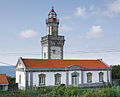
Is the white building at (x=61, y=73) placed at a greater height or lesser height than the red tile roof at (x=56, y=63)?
lesser

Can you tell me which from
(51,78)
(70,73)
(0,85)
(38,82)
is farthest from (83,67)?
(0,85)

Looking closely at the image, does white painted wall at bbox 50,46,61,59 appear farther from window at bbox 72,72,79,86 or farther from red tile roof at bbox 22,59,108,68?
window at bbox 72,72,79,86

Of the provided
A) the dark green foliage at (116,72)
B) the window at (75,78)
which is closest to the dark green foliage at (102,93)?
the window at (75,78)

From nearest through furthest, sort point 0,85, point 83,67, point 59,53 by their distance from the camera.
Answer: point 0,85 → point 83,67 → point 59,53

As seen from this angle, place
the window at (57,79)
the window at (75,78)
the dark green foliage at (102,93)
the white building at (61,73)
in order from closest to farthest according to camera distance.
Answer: the dark green foliage at (102,93) < the white building at (61,73) < the window at (57,79) < the window at (75,78)

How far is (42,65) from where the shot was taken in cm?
3506

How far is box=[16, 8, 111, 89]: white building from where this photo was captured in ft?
111

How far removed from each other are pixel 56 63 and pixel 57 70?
198cm

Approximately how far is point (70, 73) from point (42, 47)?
10.6m

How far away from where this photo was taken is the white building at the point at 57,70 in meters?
33.7

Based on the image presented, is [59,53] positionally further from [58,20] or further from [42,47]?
[58,20]

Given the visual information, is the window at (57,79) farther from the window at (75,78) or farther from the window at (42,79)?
the window at (75,78)

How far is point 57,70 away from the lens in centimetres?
3503

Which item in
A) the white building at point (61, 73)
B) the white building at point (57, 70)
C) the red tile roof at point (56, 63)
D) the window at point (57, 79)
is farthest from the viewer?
the window at point (57, 79)
